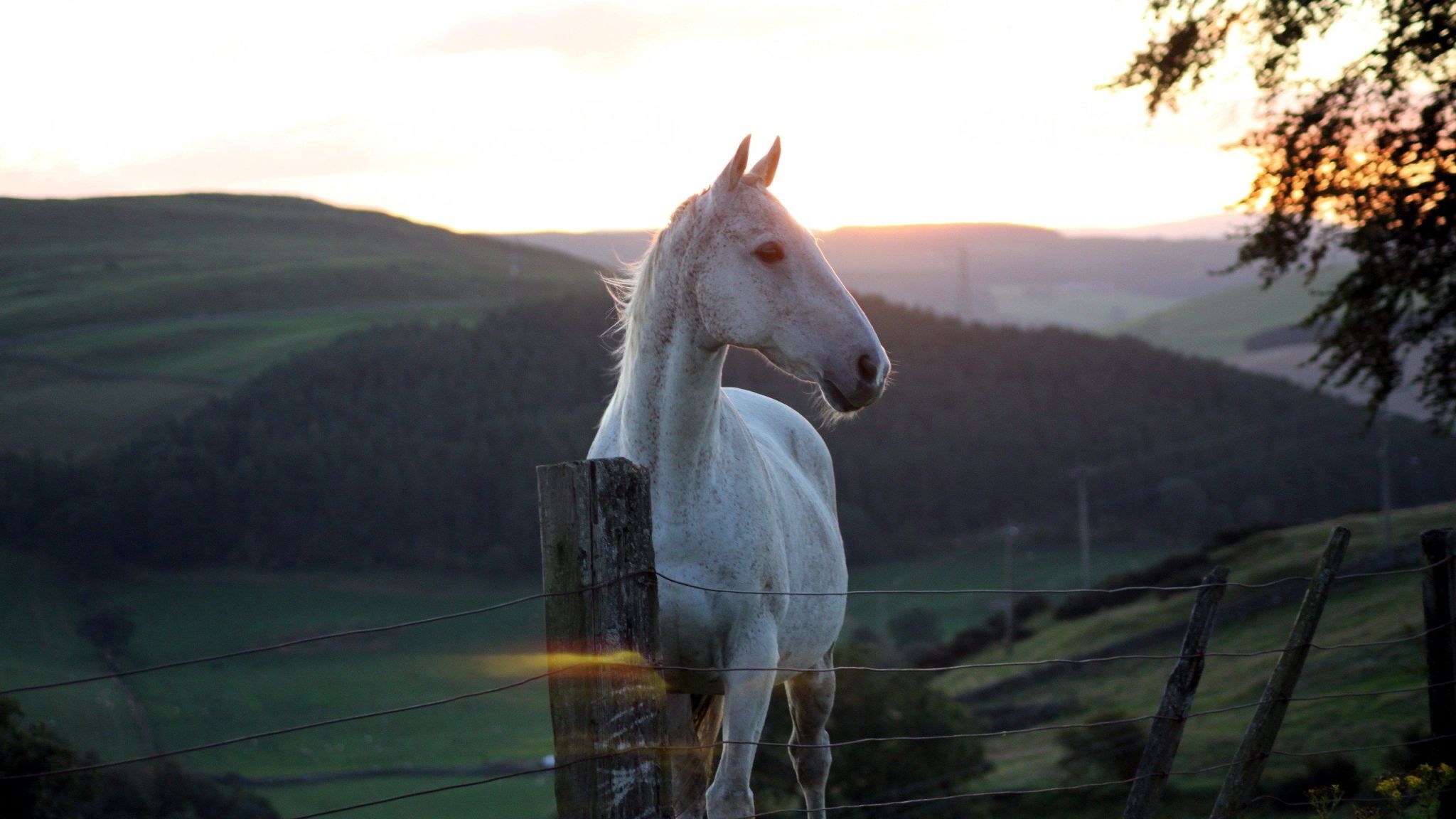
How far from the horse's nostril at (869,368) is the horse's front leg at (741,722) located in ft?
3.34

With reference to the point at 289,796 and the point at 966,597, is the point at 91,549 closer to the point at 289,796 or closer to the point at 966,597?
the point at 289,796

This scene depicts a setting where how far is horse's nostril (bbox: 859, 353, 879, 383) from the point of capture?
395 cm

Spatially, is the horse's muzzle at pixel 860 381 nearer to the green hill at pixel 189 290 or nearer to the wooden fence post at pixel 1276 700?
the wooden fence post at pixel 1276 700

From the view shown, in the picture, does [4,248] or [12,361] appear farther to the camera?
[4,248]

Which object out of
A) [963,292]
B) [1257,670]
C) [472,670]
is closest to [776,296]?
[1257,670]

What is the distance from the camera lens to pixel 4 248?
12212 centimetres

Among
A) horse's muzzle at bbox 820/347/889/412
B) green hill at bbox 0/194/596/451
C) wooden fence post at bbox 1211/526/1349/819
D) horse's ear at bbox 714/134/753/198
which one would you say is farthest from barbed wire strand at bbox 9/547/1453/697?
green hill at bbox 0/194/596/451

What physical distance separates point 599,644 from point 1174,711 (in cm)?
225

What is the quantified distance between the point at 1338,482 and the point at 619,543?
93.7 metres

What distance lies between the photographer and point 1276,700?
14.1 ft

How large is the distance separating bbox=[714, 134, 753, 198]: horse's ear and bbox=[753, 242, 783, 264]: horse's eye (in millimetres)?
275

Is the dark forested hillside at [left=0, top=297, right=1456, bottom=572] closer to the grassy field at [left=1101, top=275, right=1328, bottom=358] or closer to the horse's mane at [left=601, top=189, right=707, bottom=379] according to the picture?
the grassy field at [left=1101, top=275, right=1328, bottom=358]

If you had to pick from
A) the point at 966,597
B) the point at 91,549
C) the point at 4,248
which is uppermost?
the point at 4,248

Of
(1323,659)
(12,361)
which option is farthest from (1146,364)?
(12,361)
